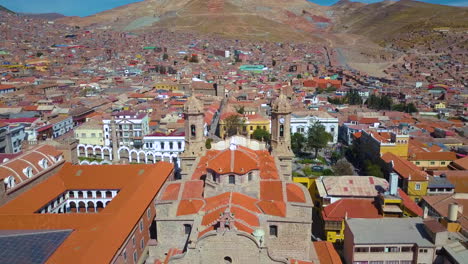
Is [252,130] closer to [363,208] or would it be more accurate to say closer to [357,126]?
[357,126]

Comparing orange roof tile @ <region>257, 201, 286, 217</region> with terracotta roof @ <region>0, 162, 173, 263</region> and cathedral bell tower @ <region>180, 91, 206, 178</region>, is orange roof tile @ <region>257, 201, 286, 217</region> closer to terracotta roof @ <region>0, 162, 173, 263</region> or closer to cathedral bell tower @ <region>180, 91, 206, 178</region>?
terracotta roof @ <region>0, 162, 173, 263</region>

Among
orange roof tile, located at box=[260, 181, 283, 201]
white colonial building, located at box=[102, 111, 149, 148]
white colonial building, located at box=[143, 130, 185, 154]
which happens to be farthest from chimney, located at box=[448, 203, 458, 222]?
white colonial building, located at box=[102, 111, 149, 148]

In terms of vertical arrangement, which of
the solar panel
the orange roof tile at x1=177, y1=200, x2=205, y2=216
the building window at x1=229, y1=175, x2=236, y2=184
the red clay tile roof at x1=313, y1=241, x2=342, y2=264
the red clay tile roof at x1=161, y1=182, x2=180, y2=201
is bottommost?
the red clay tile roof at x1=313, y1=241, x2=342, y2=264

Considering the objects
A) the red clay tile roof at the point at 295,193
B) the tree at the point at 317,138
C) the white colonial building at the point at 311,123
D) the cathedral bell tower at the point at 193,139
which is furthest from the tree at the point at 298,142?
the red clay tile roof at the point at 295,193

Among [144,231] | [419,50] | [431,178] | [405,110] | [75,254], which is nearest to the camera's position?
[75,254]

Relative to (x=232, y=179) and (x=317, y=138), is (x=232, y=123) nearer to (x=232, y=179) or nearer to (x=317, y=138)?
(x=317, y=138)

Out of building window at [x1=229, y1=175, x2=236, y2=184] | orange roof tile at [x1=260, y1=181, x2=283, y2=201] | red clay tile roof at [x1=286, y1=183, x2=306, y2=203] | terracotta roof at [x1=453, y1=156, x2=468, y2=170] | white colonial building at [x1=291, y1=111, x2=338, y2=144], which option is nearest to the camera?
red clay tile roof at [x1=286, y1=183, x2=306, y2=203]

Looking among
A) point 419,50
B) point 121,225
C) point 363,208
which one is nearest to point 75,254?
point 121,225
